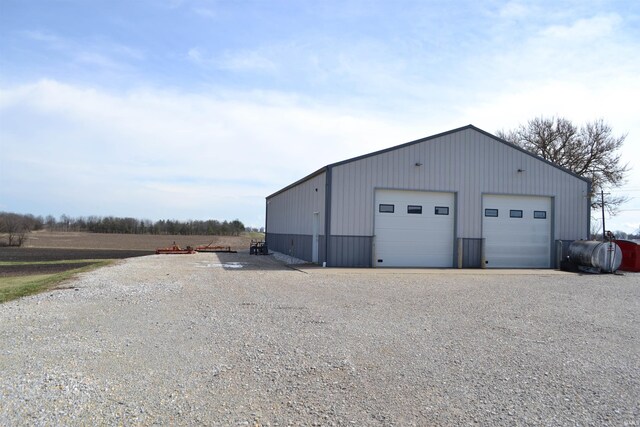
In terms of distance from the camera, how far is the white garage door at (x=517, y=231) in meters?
20.6

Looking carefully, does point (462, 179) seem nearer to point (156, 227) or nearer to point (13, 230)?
point (13, 230)

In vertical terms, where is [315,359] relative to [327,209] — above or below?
below

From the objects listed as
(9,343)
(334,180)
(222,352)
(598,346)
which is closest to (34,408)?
(222,352)

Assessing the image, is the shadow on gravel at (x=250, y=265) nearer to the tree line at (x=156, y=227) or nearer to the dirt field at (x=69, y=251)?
the dirt field at (x=69, y=251)

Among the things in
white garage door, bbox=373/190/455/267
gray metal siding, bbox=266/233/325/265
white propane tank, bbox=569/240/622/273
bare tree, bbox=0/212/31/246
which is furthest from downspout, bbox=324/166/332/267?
bare tree, bbox=0/212/31/246

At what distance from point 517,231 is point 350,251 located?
747cm

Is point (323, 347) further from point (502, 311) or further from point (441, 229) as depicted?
point (441, 229)

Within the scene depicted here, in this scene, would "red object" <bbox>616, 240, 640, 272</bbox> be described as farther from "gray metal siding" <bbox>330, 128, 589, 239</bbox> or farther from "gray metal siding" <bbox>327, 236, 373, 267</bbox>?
"gray metal siding" <bbox>327, 236, 373, 267</bbox>

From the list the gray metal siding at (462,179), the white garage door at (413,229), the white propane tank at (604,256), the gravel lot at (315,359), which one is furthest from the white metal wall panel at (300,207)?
the white propane tank at (604,256)

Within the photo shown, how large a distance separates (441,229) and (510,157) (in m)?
4.35

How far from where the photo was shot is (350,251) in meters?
18.9

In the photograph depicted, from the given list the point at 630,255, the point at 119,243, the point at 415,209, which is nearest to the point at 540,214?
the point at 630,255

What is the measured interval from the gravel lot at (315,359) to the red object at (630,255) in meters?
11.0

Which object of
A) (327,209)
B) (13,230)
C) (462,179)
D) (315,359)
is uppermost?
(462,179)
